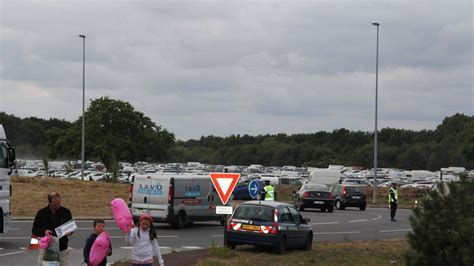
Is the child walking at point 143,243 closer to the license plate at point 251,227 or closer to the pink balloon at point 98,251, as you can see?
the pink balloon at point 98,251

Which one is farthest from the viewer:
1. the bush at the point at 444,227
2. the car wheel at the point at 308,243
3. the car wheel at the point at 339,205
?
the car wheel at the point at 339,205

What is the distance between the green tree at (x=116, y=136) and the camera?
83375 millimetres

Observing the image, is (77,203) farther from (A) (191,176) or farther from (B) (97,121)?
(B) (97,121)

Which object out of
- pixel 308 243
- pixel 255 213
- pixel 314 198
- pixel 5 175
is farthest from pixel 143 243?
pixel 314 198

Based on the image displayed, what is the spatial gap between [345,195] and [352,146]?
371 ft

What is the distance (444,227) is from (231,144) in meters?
168

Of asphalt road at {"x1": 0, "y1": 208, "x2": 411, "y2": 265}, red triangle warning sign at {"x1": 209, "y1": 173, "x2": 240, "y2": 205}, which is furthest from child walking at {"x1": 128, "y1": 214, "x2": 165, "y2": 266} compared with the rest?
red triangle warning sign at {"x1": 209, "y1": 173, "x2": 240, "y2": 205}

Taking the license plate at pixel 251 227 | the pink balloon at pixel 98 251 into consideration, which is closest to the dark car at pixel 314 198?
the license plate at pixel 251 227

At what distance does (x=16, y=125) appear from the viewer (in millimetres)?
131500

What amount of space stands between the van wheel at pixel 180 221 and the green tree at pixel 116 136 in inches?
2116

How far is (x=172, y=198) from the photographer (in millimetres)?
27984

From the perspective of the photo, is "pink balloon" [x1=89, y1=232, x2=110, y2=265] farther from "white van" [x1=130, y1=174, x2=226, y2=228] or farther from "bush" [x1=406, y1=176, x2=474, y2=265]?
"white van" [x1=130, y1=174, x2=226, y2=228]

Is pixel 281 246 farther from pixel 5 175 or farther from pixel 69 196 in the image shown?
pixel 69 196

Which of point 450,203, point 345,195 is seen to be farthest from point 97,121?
point 450,203
